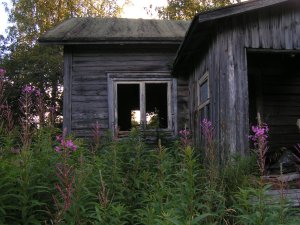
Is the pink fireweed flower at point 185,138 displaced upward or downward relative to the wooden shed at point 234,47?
downward

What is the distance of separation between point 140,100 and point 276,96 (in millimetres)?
3948

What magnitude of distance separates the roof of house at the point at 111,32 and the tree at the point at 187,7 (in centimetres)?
1782

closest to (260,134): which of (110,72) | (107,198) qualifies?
(107,198)

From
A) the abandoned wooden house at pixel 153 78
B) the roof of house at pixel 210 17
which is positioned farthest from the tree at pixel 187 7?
the roof of house at pixel 210 17

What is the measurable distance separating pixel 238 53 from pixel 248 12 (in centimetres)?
86

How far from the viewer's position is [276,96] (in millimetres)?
10938

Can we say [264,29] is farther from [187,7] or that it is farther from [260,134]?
[187,7]

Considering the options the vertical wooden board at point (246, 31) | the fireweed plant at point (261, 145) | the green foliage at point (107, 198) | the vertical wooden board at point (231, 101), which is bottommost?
the green foliage at point (107, 198)

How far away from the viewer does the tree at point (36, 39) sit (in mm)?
20578

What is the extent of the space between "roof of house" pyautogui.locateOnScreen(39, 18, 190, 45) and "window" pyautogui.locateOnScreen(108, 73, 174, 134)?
108 centimetres

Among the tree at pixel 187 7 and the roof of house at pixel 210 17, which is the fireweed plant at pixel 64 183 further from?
the tree at pixel 187 7

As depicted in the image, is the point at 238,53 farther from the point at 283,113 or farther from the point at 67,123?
the point at 67,123

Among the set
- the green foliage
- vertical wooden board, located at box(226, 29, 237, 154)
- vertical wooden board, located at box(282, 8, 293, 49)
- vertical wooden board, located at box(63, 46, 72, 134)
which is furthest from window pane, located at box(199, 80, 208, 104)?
the green foliage

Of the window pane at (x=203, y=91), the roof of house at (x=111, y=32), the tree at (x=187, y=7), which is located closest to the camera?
the window pane at (x=203, y=91)
